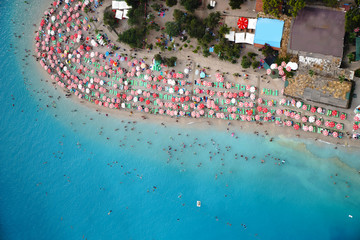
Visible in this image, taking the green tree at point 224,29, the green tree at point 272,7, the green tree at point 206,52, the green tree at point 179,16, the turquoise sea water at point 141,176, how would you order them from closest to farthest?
the green tree at point 272,7 < the green tree at point 224,29 < the turquoise sea water at point 141,176 < the green tree at point 179,16 < the green tree at point 206,52

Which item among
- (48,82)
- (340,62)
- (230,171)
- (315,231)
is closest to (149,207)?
(230,171)

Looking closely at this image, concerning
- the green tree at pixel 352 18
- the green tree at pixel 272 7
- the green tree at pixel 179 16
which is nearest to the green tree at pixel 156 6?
the green tree at pixel 179 16

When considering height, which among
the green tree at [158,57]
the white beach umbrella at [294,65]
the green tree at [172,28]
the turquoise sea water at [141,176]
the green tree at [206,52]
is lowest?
the turquoise sea water at [141,176]

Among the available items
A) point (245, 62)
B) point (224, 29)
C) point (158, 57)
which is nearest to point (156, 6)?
point (158, 57)

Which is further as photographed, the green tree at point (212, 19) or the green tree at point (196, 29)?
the green tree at point (196, 29)

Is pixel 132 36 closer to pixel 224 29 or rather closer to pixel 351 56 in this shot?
pixel 224 29

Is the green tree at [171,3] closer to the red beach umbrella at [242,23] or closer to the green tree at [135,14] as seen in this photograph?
the green tree at [135,14]

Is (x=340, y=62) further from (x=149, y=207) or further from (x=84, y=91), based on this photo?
(x=84, y=91)
